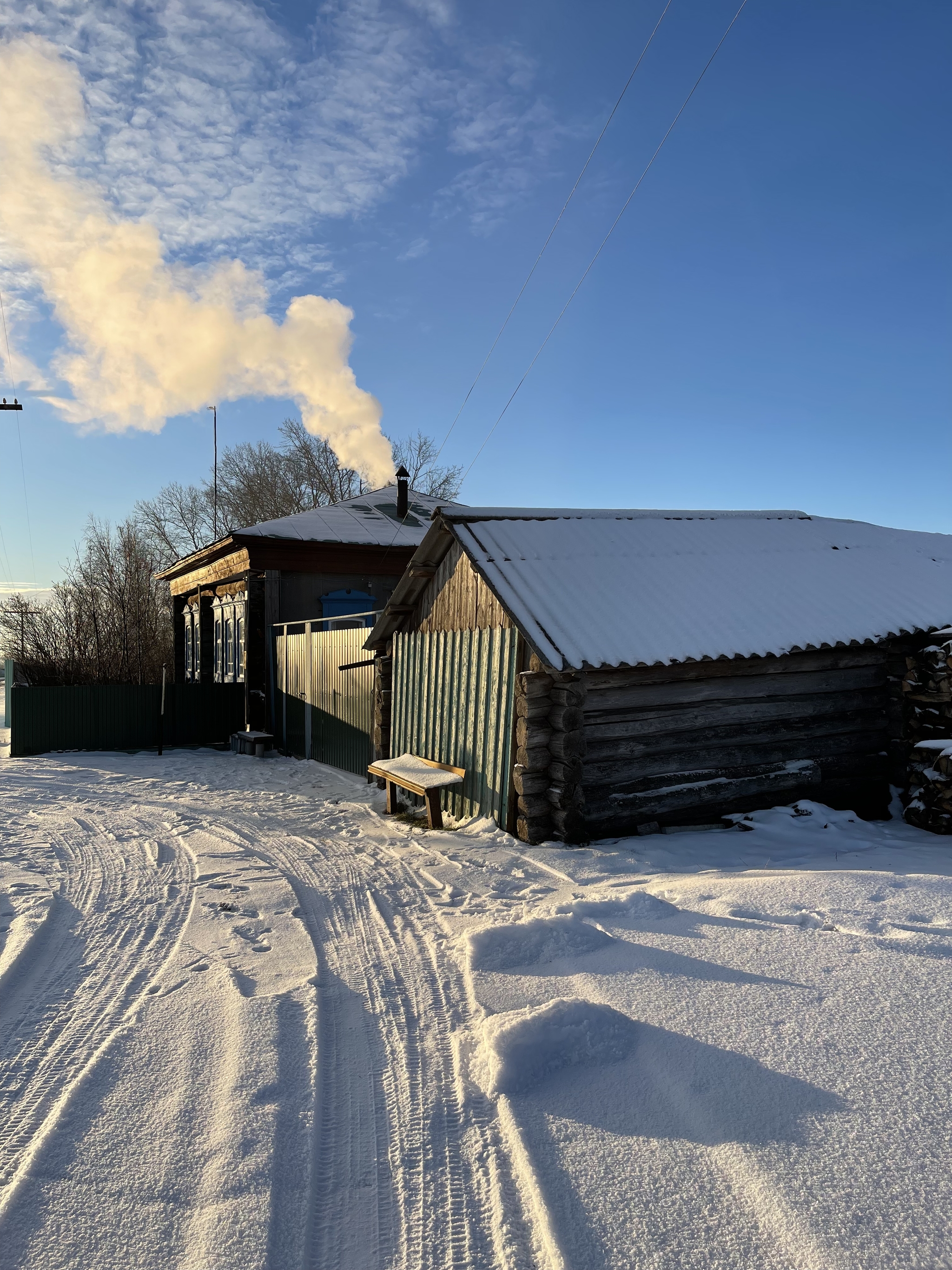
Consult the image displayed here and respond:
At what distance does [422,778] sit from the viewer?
8.23 meters

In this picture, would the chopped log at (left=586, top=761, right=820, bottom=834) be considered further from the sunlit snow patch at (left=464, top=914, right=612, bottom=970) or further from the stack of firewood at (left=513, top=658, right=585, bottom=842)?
the sunlit snow patch at (left=464, top=914, right=612, bottom=970)

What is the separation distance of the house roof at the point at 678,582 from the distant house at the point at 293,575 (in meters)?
6.15

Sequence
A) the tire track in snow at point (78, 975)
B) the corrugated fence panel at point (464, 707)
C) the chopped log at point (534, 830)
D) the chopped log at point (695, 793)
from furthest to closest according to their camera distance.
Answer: the corrugated fence panel at point (464, 707)
the chopped log at point (695, 793)
the chopped log at point (534, 830)
the tire track in snow at point (78, 975)

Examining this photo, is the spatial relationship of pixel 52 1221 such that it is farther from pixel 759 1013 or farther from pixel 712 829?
pixel 712 829

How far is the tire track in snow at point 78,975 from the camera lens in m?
3.19

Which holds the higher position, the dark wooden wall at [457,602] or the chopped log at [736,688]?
the dark wooden wall at [457,602]

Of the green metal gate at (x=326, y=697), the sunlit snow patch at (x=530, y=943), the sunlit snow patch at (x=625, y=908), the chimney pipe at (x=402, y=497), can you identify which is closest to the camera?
the sunlit snow patch at (x=530, y=943)

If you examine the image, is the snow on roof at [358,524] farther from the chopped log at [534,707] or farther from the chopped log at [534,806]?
the chopped log at [534,806]

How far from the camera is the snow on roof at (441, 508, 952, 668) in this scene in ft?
24.7

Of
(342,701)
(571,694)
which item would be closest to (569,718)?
(571,694)

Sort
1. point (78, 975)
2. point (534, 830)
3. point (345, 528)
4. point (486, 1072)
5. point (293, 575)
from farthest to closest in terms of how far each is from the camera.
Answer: point (345, 528) → point (293, 575) → point (534, 830) → point (78, 975) → point (486, 1072)

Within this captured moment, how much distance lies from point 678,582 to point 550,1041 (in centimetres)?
612

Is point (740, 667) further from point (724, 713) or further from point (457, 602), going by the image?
point (457, 602)

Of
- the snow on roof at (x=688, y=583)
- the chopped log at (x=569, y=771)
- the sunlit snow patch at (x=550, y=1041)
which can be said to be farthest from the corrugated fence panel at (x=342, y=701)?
the sunlit snow patch at (x=550, y=1041)
